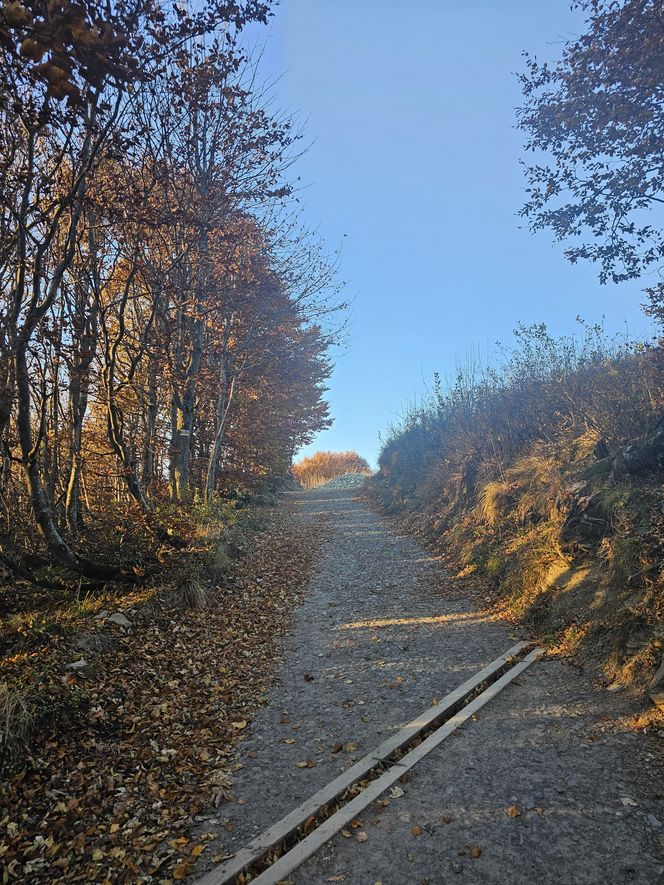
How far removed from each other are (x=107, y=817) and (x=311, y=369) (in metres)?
24.3

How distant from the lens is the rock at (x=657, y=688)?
4338 mm

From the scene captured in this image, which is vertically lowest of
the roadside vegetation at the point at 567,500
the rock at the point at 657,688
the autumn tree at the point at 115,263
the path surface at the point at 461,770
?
the path surface at the point at 461,770

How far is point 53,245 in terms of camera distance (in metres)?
7.90

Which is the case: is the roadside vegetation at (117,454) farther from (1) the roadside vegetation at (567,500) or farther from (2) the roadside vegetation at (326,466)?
(2) the roadside vegetation at (326,466)

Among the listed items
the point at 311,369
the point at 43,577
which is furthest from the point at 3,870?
the point at 311,369

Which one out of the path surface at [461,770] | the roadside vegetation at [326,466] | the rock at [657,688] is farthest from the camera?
the roadside vegetation at [326,466]

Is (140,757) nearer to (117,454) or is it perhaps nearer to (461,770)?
(461,770)

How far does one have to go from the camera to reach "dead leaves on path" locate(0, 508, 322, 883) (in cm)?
337

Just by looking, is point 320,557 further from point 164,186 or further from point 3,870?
point 3,870

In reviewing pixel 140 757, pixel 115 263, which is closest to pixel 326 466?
pixel 115 263

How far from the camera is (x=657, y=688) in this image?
4.45 meters

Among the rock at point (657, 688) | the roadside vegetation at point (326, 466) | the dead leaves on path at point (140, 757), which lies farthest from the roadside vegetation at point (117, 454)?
the roadside vegetation at point (326, 466)

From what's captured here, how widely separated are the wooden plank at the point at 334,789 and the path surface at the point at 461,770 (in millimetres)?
127

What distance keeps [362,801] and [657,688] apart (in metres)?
2.77
